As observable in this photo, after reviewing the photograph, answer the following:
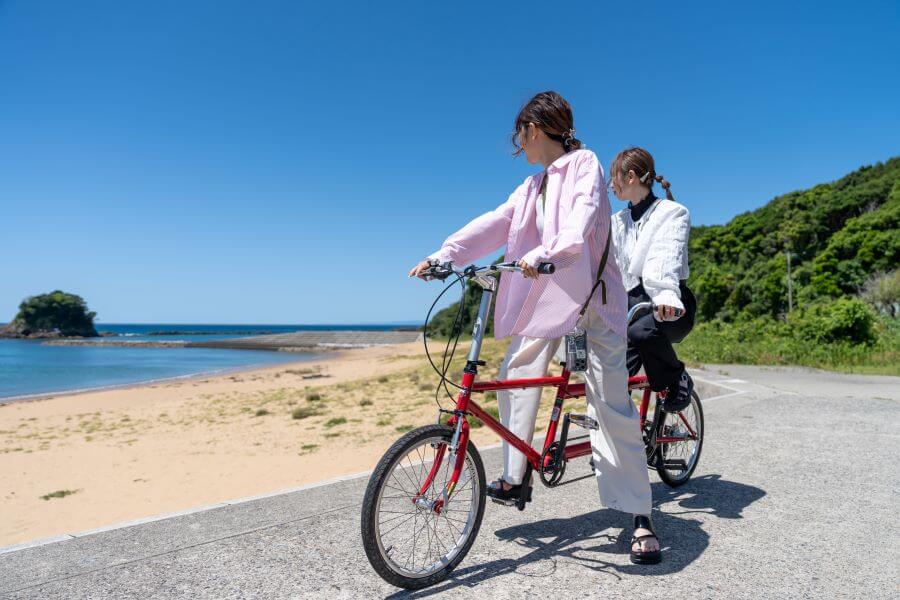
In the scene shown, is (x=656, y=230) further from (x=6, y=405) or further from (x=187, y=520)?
(x=6, y=405)

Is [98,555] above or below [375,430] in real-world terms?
above

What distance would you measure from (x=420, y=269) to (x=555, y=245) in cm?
61

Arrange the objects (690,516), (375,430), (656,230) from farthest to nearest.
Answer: (375,430) → (690,516) → (656,230)

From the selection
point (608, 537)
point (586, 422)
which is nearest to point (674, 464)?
point (608, 537)

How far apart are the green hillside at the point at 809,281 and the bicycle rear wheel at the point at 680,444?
148 centimetres

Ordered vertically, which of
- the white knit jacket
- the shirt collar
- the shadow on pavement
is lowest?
the shadow on pavement

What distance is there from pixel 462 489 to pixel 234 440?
829 cm

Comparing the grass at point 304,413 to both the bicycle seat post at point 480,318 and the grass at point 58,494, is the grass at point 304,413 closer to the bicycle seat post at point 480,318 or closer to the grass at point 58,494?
the grass at point 58,494

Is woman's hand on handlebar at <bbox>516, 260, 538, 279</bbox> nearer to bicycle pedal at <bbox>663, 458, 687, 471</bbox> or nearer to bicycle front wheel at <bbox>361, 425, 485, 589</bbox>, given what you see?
bicycle front wheel at <bbox>361, 425, 485, 589</bbox>

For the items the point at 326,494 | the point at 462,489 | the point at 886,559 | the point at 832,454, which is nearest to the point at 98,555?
the point at 326,494

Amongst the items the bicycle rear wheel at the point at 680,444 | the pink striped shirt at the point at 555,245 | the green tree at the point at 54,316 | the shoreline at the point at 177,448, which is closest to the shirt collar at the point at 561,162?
the pink striped shirt at the point at 555,245

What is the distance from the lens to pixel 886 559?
2664 mm

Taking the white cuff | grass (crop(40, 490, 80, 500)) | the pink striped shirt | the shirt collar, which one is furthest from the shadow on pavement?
grass (crop(40, 490, 80, 500))

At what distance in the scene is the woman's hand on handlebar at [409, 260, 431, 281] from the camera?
2598 millimetres
